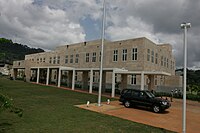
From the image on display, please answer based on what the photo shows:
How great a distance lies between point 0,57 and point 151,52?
135ft

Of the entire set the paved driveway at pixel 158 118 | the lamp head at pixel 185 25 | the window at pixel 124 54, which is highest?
the window at pixel 124 54

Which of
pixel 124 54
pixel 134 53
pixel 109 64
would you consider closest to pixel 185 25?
pixel 134 53

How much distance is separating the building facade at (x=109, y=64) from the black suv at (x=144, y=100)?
33.5ft

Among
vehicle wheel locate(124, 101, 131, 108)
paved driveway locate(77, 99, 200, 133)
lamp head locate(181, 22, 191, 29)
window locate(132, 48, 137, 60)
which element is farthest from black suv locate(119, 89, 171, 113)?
window locate(132, 48, 137, 60)

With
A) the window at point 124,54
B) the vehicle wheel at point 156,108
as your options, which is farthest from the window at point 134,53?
the vehicle wheel at point 156,108

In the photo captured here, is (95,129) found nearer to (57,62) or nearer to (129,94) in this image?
(129,94)

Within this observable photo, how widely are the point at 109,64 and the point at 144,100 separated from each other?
99.4 ft

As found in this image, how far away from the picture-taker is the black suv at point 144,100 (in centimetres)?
1652

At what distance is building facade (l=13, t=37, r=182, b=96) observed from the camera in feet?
129

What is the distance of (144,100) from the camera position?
1731 centimetres

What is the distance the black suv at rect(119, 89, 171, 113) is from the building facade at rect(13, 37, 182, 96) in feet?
33.5

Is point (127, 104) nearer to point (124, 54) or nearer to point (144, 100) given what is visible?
point (144, 100)

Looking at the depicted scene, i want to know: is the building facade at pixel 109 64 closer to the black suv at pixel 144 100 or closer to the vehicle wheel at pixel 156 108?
the black suv at pixel 144 100

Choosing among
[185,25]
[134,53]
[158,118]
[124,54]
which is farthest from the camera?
[124,54]
